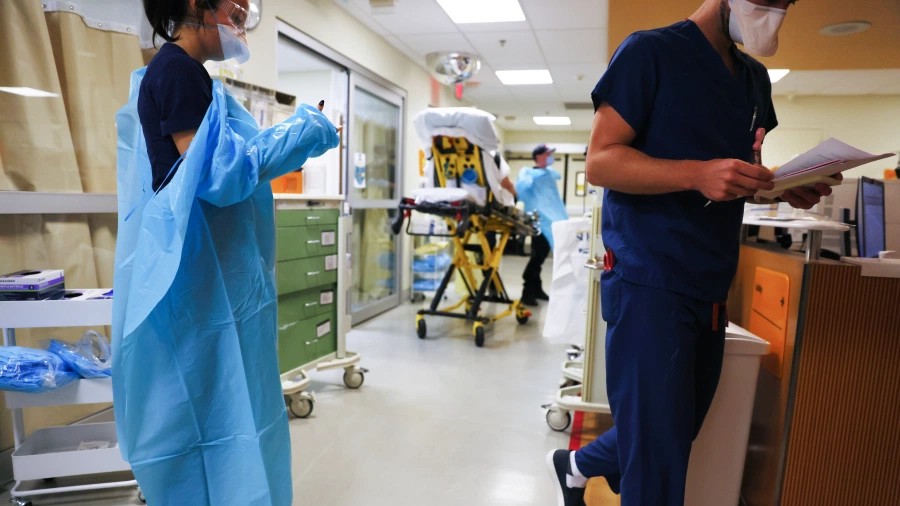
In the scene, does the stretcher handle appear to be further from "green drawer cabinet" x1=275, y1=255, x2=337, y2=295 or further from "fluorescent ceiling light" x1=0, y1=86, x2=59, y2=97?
"fluorescent ceiling light" x1=0, y1=86, x2=59, y2=97

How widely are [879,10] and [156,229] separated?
3.23m

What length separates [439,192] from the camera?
11.9 ft

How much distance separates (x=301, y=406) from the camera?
95.7 inches

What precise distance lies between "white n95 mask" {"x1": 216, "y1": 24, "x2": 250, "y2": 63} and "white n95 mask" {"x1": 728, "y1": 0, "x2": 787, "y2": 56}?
1.12 metres

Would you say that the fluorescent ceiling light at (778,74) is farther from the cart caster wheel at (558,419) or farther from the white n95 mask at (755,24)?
the white n95 mask at (755,24)

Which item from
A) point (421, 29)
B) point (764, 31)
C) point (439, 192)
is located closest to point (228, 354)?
point (764, 31)

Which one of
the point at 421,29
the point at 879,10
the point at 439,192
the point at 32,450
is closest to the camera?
the point at 32,450

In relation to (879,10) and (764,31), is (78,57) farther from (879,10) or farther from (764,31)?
(879,10)

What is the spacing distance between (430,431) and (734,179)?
5.93ft

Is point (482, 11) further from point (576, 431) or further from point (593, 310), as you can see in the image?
point (576, 431)

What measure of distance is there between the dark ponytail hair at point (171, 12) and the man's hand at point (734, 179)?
44.5 inches

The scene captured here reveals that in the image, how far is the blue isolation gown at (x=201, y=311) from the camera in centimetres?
107

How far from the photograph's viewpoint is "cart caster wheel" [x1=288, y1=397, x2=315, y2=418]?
7.97 feet

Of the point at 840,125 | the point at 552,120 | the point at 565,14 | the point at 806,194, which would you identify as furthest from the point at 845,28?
the point at 552,120
